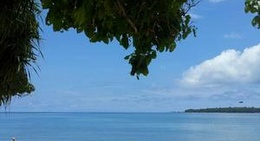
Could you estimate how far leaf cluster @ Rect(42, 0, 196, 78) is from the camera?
6.89 ft

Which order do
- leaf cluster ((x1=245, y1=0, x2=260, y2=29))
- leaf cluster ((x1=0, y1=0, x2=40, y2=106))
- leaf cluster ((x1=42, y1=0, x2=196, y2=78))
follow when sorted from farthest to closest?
leaf cluster ((x1=0, y1=0, x2=40, y2=106))
leaf cluster ((x1=245, y1=0, x2=260, y2=29))
leaf cluster ((x1=42, y1=0, x2=196, y2=78))

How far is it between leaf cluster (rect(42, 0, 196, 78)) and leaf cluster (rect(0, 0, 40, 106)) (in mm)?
2192

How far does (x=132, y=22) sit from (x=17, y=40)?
108 inches

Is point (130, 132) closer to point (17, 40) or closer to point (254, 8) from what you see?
point (17, 40)

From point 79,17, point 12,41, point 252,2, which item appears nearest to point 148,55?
point 79,17

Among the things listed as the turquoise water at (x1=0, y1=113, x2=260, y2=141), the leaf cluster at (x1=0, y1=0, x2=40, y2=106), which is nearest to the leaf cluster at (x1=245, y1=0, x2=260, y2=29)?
the leaf cluster at (x1=0, y1=0, x2=40, y2=106)

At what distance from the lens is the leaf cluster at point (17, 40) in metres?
4.38

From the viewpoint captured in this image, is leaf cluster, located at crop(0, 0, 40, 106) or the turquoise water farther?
the turquoise water

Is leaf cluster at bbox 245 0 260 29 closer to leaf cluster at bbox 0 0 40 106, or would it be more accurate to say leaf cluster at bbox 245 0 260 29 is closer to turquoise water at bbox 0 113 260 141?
leaf cluster at bbox 0 0 40 106

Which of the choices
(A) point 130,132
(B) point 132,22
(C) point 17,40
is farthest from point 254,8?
(A) point 130,132

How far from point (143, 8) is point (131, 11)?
0.17 feet

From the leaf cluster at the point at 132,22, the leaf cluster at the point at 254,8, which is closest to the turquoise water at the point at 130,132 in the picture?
the leaf cluster at the point at 254,8

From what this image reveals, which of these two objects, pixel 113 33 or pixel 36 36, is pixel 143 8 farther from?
pixel 36 36

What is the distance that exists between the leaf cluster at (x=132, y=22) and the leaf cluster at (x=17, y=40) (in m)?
2.19
